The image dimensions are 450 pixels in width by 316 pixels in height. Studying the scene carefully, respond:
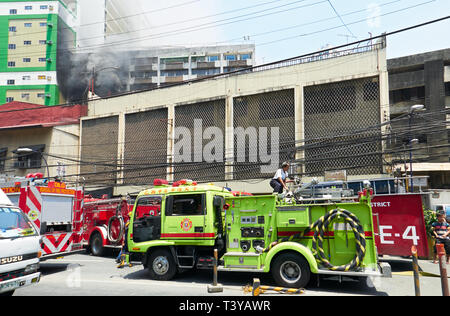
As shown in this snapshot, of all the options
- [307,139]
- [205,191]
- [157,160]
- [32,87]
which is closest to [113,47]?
[32,87]

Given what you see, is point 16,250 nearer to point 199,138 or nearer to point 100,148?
point 199,138

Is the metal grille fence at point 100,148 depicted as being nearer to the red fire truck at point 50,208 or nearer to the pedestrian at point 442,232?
the red fire truck at point 50,208

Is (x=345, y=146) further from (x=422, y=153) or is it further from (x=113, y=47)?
(x=113, y=47)

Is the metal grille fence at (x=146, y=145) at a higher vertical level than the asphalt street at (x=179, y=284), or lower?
higher

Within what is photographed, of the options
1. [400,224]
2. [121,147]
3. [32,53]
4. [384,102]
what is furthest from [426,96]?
[32,53]

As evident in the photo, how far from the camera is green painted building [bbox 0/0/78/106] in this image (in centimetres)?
5378

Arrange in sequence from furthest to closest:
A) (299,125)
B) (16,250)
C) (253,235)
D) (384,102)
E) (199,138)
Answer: (199,138), (299,125), (384,102), (253,235), (16,250)

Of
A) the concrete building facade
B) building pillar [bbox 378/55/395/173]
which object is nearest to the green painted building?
the concrete building facade

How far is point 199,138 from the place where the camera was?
23.3 m

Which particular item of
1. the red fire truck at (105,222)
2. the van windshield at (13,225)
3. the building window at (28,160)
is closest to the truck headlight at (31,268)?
the van windshield at (13,225)

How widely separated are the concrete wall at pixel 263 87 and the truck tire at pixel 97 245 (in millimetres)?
10182

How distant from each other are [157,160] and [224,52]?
159 ft

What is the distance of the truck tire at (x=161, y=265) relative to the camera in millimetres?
8414

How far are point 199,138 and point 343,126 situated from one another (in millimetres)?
9685
